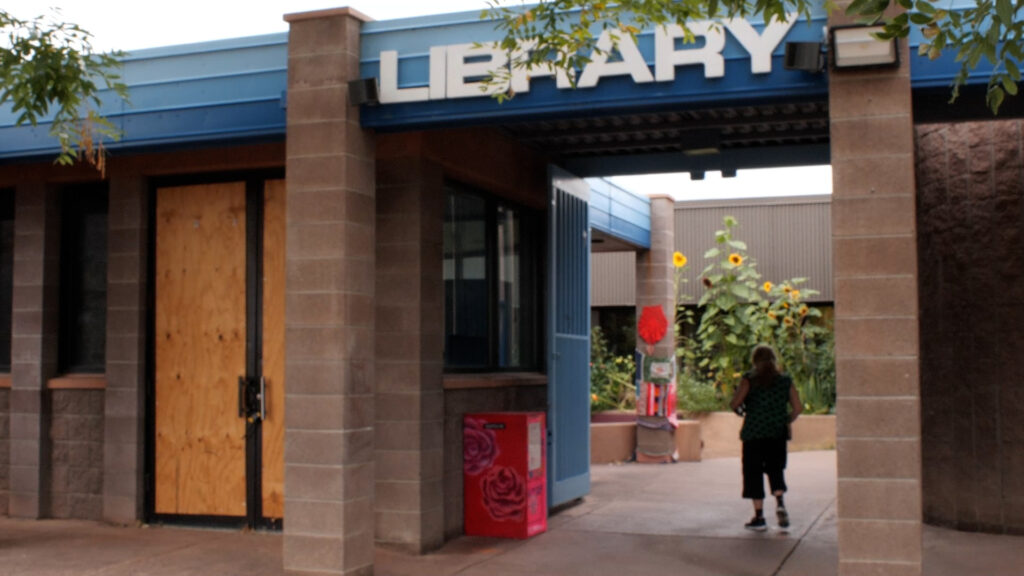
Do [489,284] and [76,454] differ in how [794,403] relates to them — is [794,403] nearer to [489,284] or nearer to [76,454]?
[489,284]

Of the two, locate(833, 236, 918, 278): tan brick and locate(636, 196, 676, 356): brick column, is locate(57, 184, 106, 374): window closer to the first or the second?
locate(833, 236, 918, 278): tan brick

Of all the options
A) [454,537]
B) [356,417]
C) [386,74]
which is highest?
[386,74]

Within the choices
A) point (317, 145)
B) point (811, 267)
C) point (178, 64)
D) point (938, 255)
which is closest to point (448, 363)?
point (317, 145)

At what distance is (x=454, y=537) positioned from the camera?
10.0 m

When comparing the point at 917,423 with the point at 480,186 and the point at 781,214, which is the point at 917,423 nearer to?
the point at 480,186

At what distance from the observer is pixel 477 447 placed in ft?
33.2

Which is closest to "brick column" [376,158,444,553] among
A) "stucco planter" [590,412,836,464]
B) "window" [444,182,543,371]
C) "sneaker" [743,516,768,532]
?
"window" [444,182,543,371]

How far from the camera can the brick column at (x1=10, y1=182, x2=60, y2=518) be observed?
10.8 m

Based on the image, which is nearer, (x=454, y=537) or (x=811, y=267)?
(x=454, y=537)

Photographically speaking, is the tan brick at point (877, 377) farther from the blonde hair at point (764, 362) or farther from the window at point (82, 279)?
the window at point (82, 279)

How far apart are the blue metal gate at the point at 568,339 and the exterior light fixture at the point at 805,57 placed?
4.85m

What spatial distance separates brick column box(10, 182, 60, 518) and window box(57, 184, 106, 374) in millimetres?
111

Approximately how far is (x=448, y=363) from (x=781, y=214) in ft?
49.6

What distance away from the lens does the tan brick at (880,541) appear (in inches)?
267
